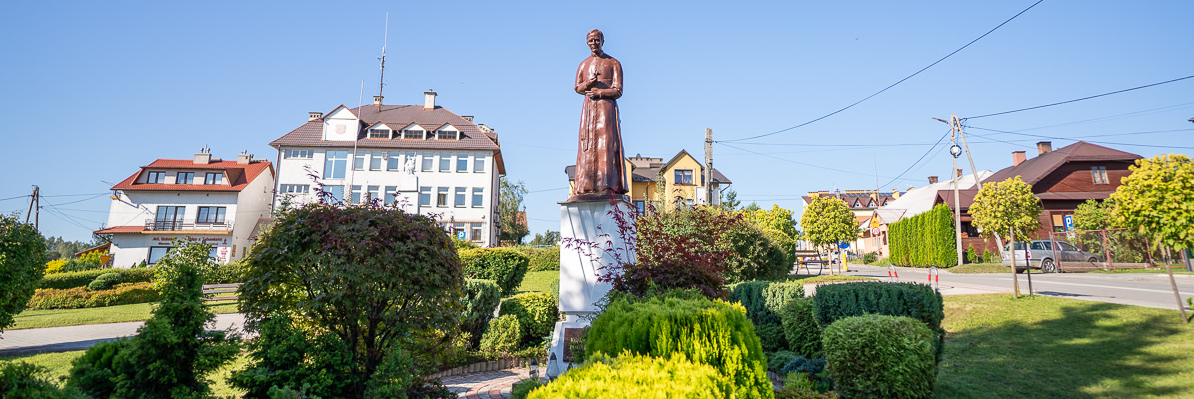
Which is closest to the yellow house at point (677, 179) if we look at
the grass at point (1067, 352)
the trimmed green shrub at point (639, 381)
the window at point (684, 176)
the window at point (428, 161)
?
the window at point (684, 176)

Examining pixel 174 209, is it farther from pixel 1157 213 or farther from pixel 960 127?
pixel 960 127

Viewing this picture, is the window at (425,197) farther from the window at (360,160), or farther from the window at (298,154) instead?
the window at (298,154)

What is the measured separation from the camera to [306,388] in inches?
157

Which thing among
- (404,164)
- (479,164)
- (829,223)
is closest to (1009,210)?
(829,223)

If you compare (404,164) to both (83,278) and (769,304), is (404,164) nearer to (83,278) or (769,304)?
(83,278)

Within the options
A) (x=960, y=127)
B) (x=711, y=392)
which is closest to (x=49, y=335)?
(x=711, y=392)

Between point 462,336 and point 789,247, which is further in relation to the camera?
point 789,247

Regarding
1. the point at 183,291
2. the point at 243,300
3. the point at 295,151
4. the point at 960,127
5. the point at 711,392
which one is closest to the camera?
the point at 711,392

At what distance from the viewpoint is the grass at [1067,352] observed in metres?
5.43

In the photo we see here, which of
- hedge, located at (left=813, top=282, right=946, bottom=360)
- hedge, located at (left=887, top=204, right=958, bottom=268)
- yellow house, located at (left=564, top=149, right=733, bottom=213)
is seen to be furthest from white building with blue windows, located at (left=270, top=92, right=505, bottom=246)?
hedge, located at (left=813, top=282, right=946, bottom=360)

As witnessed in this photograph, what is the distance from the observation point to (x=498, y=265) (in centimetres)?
1427

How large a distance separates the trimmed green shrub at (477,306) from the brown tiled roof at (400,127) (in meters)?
29.3

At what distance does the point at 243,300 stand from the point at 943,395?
714 cm

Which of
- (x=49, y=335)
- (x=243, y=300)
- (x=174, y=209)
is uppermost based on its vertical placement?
(x=174, y=209)
